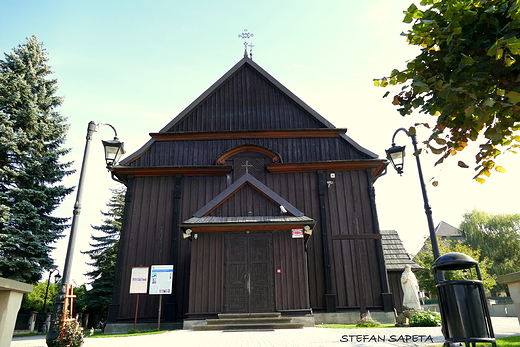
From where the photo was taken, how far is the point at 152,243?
15.6m

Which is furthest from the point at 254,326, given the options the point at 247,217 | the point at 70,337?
the point at 70,337

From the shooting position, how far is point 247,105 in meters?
18.4

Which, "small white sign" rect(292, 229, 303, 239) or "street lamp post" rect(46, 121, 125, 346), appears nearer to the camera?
"street lamp post" rect(46, 121, 125, 346)

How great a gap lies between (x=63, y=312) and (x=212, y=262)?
208 inches

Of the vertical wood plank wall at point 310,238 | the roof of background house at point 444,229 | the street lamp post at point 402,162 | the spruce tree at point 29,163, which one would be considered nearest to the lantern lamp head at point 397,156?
the street lamp post at point 402,162

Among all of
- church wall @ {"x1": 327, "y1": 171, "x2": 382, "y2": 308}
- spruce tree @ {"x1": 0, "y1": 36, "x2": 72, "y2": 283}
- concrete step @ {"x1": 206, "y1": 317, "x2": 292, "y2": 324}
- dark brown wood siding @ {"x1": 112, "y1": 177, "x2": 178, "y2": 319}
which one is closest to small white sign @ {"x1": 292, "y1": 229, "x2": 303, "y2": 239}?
concrete step @ {"x1": 206, "y1": 317, "x2": 292, "y2": 324}

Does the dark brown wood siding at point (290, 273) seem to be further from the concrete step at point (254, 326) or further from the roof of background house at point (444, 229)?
the roof of background house at point (444, 229)

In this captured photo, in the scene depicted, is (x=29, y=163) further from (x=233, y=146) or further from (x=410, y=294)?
(x=410, y=294)

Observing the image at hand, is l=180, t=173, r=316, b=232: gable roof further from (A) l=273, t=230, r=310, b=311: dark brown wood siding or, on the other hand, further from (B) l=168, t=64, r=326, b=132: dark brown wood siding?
(B) l=168, t=64, r=326, b=132: dark brown wood siding

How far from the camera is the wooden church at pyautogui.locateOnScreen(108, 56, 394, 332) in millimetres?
12305

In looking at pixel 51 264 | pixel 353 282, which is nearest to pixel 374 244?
pixel 353 282

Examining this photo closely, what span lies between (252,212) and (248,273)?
2205mm

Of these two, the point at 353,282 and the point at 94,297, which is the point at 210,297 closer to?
the point at 353,282

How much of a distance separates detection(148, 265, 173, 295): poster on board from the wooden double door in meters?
2.90
